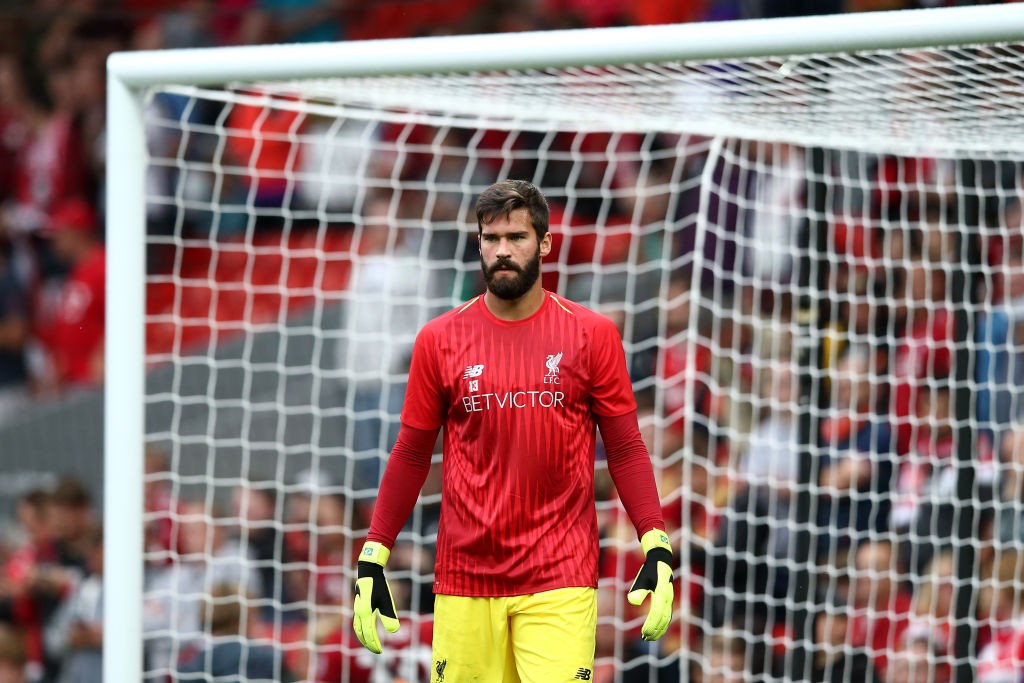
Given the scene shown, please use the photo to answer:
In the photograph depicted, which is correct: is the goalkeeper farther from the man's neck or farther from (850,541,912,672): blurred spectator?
(850,541,912,672): blurred spectator

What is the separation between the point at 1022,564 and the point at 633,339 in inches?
71.7

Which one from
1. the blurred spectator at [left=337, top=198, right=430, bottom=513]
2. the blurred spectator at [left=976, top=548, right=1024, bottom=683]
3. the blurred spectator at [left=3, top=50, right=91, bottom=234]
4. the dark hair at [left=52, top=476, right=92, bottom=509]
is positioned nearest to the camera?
the blurred spectator at [left=976, top=548, right=1024, bottom=683]

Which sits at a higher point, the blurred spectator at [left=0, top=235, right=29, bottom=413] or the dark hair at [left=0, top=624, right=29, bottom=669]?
the blurred spectator at [left=0, top=235, right=29, bottom=413]

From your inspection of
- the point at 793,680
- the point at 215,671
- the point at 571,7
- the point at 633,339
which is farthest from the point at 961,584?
the point at 571,7

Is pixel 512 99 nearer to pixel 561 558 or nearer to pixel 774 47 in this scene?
pixel 774 47

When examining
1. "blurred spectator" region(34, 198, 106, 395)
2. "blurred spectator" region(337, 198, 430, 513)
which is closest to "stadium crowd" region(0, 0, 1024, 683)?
"blurred spectator" region(337, 198, 430, 513)

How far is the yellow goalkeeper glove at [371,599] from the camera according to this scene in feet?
10.2

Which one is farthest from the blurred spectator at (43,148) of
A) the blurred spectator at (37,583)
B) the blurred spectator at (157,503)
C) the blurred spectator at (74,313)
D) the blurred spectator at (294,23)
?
the blurred spectator at (157,503)

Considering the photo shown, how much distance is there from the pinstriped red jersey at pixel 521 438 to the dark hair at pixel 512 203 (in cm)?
23

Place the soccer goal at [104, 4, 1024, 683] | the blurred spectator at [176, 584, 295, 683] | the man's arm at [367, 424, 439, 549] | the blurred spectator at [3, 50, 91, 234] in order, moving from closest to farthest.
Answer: the man's arm at [367, 424, 439, 549]
the soccer goal at [104, 4, 1024, 683]
the blurred spectator at [176, 584, 295, 683]
the blurred spectator at [3, 50, 91, 234]

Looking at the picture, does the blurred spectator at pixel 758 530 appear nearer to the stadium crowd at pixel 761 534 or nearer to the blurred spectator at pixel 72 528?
the stadium crowd at pixel 761 534

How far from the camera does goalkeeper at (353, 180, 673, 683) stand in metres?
3.01

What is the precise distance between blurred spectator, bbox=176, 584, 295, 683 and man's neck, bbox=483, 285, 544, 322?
8.00 ft

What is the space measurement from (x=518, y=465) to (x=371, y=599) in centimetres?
48
